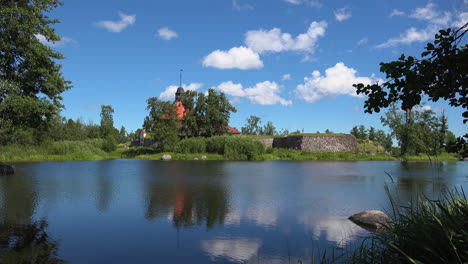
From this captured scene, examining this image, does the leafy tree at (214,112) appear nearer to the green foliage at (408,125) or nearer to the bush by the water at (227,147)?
the bush by the water at (227,147)

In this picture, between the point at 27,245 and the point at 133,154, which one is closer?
the point at 27,245

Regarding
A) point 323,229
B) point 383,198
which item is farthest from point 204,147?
point 323,229

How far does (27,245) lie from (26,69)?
14901 millimetres

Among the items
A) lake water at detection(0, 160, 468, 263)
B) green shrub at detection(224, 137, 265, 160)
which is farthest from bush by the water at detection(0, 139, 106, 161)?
lake water at detection(0, 160, 468, 263)

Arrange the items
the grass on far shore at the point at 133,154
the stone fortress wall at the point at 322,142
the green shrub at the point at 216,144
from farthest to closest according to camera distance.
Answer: the stone fortress wall at the point at 322,142
the green shrub at the point at 216,144
the grass on far shore at the point at 133,154

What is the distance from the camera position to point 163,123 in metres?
50.5

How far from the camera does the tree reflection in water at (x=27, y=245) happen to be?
19.3ft

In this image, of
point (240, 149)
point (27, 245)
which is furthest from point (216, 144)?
point (27, 245)

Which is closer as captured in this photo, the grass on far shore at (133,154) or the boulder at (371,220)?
the boulder at (371,220)

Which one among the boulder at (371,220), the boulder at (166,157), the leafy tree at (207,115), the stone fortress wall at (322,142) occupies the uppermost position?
the leafy tree at (207,115)

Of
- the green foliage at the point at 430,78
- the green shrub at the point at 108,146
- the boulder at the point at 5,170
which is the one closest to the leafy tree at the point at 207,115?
the green shrub at the point at 108,146

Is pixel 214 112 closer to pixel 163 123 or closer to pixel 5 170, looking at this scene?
pixel 163 123

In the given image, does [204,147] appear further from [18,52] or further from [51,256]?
[51,256]

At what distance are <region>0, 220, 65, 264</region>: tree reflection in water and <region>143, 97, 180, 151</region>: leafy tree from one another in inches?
1605
